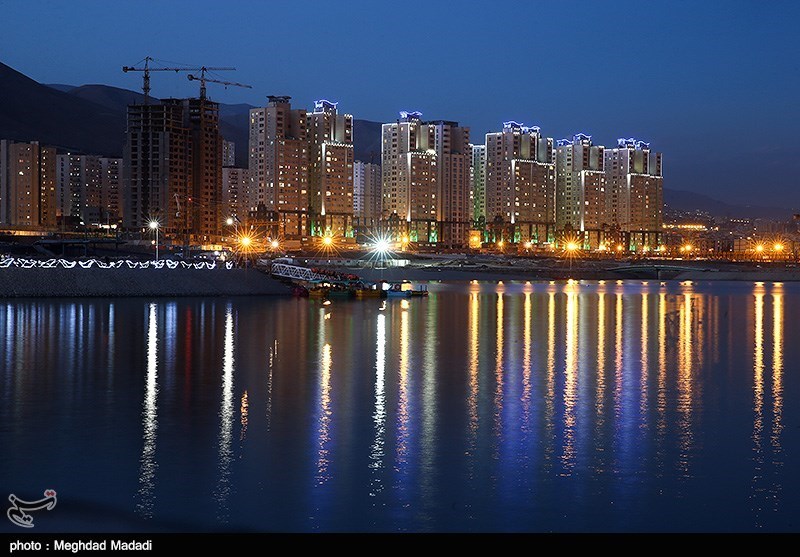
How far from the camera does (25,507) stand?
12.6 m

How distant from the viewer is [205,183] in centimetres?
15962

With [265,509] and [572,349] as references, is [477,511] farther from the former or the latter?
[572,349]

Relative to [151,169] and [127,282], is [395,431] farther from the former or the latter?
[151,169]

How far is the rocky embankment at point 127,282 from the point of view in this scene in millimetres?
56719

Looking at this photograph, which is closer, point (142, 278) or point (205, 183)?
point (142, 278)

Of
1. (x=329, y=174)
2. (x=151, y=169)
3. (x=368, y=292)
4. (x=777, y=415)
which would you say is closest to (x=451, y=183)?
(x=329, y=174)

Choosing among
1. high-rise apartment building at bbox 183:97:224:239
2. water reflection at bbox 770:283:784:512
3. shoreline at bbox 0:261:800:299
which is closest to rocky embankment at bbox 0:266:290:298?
shoreline at bbox 0:261:800:299

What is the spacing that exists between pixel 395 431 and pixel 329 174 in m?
158

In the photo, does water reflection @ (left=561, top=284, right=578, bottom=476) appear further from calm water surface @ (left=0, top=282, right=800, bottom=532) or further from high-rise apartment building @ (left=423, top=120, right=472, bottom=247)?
high-rise apartment building @ (left=423, top=120, right=472, bottom=247)

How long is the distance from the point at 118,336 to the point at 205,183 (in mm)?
128543

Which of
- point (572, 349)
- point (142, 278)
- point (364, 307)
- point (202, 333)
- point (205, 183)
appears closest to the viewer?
point (572, 349)

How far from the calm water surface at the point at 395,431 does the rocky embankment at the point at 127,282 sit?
67.3 ft

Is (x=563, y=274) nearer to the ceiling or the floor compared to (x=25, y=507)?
nearer to the ceiling
